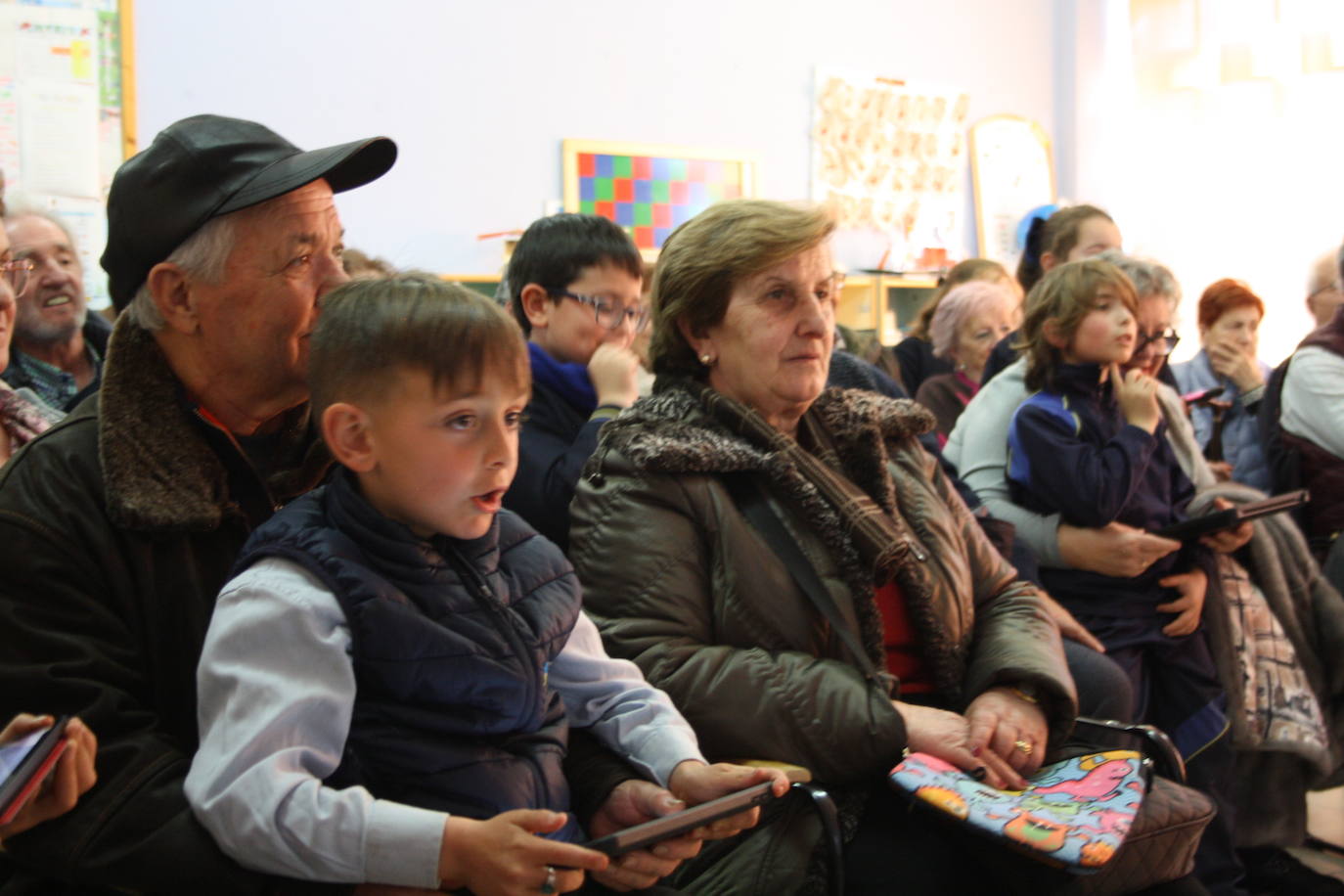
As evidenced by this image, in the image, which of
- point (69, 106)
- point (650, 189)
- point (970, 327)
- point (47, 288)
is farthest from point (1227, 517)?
point (69, 106)

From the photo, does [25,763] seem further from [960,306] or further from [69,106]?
[69,106]

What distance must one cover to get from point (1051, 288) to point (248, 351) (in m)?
2.13

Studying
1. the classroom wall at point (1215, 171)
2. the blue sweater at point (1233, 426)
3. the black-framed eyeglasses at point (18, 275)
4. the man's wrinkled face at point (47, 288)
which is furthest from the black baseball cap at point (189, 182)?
the classroom wall at point (1215, 171)

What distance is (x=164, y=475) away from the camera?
1283 millimetres

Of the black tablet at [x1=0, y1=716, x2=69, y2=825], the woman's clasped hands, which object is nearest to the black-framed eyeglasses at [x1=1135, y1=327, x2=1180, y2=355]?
the woman's clasped hands

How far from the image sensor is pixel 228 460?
4.57ft

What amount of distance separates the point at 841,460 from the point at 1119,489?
0.93 meters

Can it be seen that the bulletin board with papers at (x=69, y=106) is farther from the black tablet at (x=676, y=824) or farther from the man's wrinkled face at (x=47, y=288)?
the black tablet at (x=676, y=824)

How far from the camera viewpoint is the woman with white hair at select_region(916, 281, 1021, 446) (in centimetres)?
400

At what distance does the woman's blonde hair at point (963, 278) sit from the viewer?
4.33 metres

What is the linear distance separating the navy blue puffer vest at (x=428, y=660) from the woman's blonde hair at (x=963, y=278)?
10.9ft

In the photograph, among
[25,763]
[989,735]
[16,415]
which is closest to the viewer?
[25,763]

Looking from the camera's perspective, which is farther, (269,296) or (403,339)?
(269,296)

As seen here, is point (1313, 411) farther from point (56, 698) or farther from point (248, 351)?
point (56, 698)
